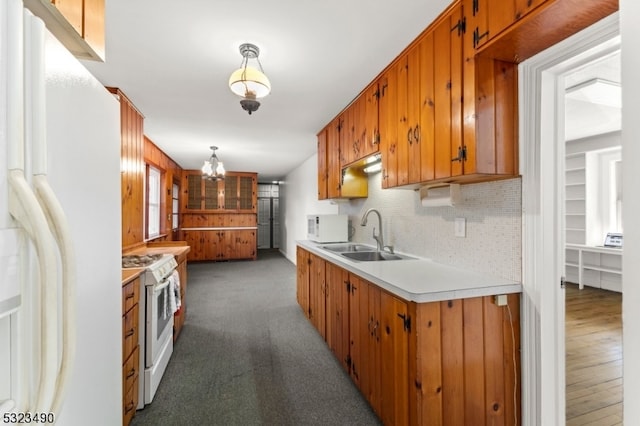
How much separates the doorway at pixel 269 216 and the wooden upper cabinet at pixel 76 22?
28.8ft

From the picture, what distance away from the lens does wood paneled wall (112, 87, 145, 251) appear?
2.71m

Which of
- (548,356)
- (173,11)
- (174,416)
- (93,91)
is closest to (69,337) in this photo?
(93,91)

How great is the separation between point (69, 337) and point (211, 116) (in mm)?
3072

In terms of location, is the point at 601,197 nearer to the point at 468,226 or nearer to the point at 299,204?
the point at 468,226

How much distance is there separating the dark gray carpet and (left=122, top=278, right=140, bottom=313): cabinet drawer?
2.38 ft

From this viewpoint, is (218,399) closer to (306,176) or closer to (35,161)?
(35,161)

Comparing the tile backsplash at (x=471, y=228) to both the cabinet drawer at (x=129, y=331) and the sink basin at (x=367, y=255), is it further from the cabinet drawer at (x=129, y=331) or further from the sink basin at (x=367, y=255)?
the cabinet drawer at (x=129, y=331)

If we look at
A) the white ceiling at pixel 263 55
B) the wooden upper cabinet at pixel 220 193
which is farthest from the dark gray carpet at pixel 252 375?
the wooden upper cabinet at pixel 220 193

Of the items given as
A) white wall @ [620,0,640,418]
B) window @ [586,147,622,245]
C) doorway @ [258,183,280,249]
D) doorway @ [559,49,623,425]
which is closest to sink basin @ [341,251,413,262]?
doorway @ [559,49,623,425]

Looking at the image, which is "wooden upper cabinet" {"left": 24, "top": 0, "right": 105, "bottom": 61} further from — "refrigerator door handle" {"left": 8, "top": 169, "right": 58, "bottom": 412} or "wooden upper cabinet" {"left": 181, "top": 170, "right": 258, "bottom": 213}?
"wooden upper cabinet" {"left": 181, "top": 170, "right": 258, "bottom": 213}

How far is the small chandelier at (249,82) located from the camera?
1.83 m

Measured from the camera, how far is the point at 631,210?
0.64 m

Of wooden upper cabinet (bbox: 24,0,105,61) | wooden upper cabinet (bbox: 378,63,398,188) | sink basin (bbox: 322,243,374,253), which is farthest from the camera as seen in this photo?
sink basin (bbox: 322,243,374,253)

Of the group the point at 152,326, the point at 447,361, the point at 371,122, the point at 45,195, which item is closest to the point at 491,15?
the point at 371,122
